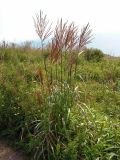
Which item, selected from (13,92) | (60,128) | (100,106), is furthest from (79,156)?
(100,106)

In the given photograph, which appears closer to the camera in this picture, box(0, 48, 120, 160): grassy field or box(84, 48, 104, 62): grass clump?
box(0, 48, 120, 160): grassy field

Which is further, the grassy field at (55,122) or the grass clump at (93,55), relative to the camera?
the grass clump at (93,55)

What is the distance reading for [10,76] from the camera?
7254 millimetres

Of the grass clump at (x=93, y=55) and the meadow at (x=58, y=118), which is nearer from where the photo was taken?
the meadow at (x=58, y=118)

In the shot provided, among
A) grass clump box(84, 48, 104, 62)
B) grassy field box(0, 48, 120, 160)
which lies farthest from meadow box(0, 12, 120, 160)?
grass clump box(84, 48, 104, 62)

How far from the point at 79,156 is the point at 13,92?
1.82m

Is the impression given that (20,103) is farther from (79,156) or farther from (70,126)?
(79,156)

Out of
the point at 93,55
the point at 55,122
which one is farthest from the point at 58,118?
the point at 93,55

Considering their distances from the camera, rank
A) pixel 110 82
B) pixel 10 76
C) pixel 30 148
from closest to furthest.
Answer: pixel 30 148 < pixel 10 76 < pixel 110 82

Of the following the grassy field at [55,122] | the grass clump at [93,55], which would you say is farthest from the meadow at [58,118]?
the grass clump at [93,55]

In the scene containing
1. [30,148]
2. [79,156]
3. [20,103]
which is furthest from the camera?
[20,103]

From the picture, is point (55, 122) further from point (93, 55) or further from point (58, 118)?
point (93, 55)

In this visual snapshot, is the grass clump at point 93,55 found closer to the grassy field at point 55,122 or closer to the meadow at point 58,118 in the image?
the grassy field at point 55,122

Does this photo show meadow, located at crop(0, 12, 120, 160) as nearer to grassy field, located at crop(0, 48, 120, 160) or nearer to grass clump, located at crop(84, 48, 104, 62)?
grassy field, located at crop(0, 48, 120, 160)
